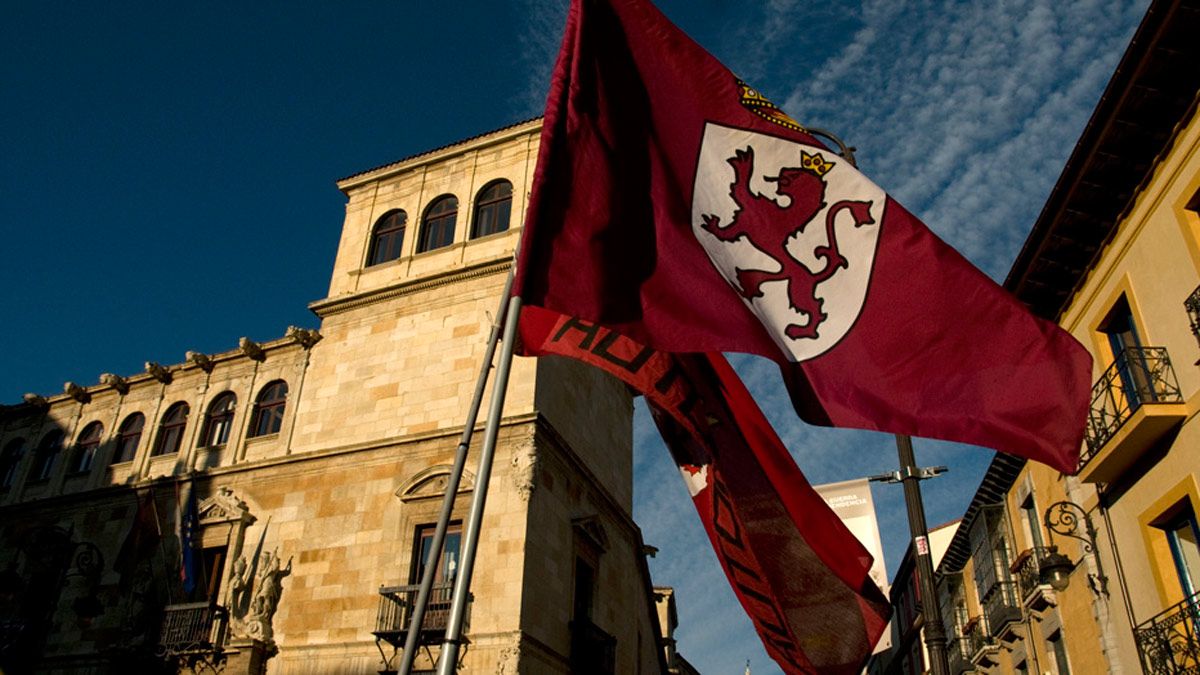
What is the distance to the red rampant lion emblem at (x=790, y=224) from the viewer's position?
657cm

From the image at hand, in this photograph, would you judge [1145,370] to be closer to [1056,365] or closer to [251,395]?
[1056,365]

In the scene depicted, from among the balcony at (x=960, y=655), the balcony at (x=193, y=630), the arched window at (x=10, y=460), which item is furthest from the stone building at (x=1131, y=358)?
the arched window at (x=10, y=460)

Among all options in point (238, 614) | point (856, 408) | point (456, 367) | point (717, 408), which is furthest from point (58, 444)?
point (856, 408)

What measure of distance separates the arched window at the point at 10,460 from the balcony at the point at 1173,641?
101 ft

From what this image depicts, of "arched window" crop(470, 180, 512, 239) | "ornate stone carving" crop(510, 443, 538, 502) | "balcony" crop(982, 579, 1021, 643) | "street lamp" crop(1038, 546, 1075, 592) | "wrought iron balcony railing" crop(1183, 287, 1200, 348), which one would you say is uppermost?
"arched window" crop(470, 180, 512, 239)

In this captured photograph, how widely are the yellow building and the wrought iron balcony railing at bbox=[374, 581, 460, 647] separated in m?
11.5

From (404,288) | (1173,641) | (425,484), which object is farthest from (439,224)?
(1173,641)

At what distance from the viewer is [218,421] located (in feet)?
82.4

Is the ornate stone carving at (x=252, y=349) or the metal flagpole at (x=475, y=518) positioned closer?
the metal flagpole at (x=475, y=518)

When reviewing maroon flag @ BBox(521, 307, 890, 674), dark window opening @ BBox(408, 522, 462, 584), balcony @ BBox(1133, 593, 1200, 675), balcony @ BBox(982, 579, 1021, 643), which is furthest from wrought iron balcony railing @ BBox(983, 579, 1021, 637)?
maroon flag @ BBox(521, 307, 890, 674)

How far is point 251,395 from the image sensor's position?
24.5m

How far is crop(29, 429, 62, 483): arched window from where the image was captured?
90.8 ft

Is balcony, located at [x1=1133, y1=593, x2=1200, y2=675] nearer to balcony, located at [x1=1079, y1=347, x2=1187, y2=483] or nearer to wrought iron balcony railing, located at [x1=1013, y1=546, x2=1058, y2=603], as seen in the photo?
balcony, located at [x1=1079, y1=347, x2=1187, y2=483]

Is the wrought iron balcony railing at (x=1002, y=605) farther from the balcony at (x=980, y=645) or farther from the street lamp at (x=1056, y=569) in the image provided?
the street lamp at (x=1056, y=569)
